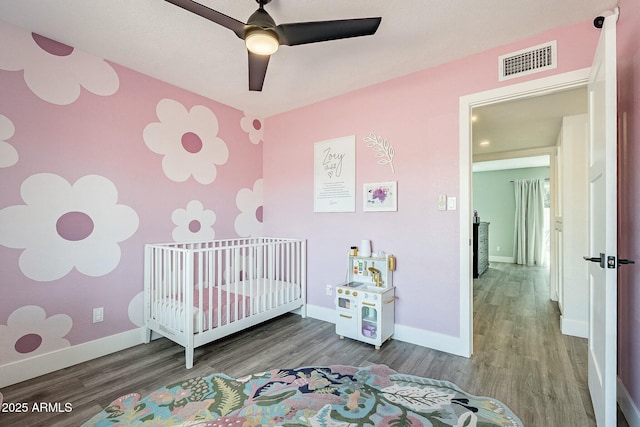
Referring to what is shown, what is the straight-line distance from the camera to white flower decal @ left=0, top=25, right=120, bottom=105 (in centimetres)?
196

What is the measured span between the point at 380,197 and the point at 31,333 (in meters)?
2.85

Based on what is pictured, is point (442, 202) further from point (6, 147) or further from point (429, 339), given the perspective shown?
point (6, 147)

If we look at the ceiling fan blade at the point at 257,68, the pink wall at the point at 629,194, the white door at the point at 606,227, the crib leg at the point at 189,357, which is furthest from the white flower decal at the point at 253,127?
the pink wall at the point at 629,194

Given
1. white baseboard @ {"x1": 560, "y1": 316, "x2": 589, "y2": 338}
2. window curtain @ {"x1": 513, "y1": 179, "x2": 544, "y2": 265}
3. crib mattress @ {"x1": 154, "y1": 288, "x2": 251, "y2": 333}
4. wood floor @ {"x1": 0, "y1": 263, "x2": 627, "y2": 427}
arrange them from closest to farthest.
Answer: wood floor @ {"x1": 0, "y1": 263, "x2": 627, "y2": 427} < crib mattress @ {"x1": 154, "y1": 288, "x2": 251, "y2": 333} < white baseboard @ {"x1": 560, "y1": 316, "x2": 589, "y2": 338} < window curtain @ {"x1": 513, "y1": 179, "x2": 544, "y2": 265}

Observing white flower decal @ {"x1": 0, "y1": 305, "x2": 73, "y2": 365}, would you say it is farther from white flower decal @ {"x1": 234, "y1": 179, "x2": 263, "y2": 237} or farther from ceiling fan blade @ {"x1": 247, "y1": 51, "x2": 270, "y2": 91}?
ceiling fan blade @ {"x1": 247, "y1": 51, "x2": 270, "y2": 91}

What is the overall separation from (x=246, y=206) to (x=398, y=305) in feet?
6.71

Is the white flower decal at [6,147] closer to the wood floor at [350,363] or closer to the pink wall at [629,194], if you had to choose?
the wood floor at [350,363]

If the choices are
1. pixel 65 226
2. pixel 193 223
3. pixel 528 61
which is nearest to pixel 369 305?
pixel 193 223

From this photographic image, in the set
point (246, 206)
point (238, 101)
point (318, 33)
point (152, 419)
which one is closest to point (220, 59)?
point (238, 101)

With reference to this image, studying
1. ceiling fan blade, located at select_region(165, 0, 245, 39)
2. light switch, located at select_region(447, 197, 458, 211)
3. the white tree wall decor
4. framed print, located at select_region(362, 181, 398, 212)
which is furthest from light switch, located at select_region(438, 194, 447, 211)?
ceiling fan blade, located at select_region(165, 0, 245, 39)

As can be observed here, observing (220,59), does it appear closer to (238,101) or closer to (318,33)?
(238,101)

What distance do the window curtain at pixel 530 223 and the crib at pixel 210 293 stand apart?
5.89 m

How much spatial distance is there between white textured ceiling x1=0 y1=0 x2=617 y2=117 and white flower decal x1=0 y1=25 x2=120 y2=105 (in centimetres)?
7

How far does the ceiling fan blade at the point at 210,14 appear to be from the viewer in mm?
1378
